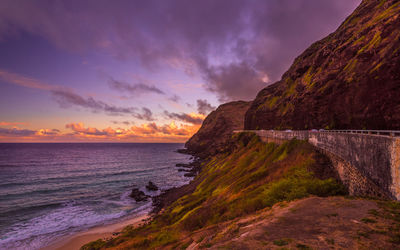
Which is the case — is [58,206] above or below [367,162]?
below

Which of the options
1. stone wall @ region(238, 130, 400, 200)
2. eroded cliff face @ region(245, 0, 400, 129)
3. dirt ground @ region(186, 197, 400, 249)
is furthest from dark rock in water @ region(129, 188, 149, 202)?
eroded cliff face @ region(245, 0, 400, 129)

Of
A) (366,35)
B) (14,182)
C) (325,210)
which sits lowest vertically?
(14,182)

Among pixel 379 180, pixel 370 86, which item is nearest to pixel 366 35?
pixel 370 86

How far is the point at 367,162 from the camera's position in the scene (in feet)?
40.6

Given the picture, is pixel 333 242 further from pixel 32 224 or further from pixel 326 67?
pixel 326 67

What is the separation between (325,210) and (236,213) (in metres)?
7.29

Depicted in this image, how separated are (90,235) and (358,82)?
176 feet

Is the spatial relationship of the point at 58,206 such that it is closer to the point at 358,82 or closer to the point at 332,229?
the point at 332,229

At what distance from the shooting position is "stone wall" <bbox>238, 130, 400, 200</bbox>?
9.62 m

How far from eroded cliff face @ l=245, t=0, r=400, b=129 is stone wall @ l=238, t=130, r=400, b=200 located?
20.3m

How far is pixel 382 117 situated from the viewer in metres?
32.3

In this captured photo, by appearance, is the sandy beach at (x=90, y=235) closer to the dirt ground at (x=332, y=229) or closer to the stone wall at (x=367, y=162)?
the dirt ground at (x=332, y=229)

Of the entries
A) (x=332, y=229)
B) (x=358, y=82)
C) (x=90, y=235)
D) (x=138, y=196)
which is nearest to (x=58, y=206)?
(x=138, y=196)

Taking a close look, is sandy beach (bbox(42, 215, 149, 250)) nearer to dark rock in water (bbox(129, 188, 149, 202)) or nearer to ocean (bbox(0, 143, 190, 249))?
ocean (bbox(0, 143, 190, 249))
